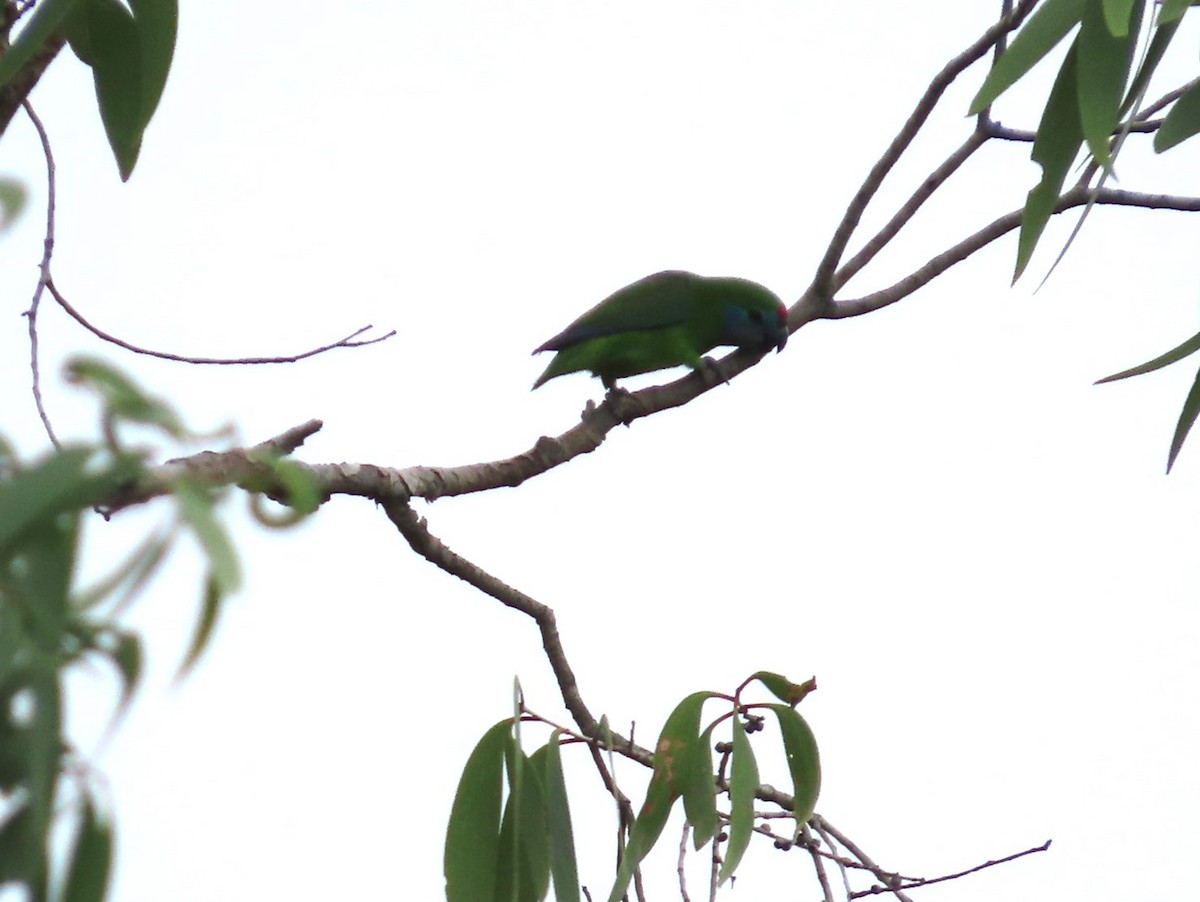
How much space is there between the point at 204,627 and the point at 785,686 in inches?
59.0

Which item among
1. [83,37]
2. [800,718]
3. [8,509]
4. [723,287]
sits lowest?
[8,509]

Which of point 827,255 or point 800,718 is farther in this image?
point 827,255

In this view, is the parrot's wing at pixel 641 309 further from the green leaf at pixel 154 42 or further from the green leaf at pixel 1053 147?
the green leaf at pixel 154 42

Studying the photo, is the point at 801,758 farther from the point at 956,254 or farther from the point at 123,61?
the point at 123,61

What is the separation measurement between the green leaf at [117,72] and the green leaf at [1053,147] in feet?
4.79

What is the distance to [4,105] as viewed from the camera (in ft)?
6.16

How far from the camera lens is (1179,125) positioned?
2348 mm

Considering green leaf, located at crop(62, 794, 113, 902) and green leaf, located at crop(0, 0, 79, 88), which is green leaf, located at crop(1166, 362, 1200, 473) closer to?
green leaf, located at crop(0, 0, 79, 88)

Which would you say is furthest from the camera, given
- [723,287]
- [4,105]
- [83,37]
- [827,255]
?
[723,287]

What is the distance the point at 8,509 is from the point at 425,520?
4.30 ft

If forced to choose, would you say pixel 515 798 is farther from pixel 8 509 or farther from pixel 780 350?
pixel 780 350

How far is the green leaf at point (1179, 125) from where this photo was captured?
2.34 meters

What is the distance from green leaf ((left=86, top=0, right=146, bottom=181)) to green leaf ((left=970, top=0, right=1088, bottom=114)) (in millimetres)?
1380

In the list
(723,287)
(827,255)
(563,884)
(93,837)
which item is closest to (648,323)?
(723,287)
